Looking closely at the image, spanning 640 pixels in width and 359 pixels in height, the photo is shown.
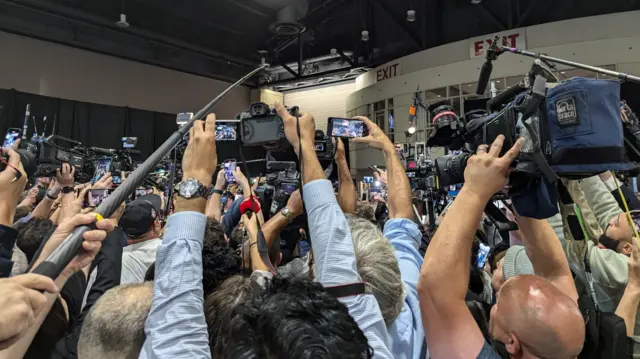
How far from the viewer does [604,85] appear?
1039 millimetres

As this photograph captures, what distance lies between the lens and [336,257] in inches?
39.0

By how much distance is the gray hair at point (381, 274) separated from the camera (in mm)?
1116

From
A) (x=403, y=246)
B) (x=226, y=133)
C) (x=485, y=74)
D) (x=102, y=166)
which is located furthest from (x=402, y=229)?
(x=102, y=166)

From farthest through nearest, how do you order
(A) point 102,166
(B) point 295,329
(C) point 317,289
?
(A) point 102,166
(C) point 317,289
(B) point 295,329

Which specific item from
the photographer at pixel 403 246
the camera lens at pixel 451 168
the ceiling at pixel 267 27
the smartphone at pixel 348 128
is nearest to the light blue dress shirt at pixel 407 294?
the photographer at pixel 403 246

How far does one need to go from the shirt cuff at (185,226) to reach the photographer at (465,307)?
0.52 metres

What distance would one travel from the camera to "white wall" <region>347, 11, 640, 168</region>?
9.30 m

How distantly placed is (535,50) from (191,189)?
10797 millimetres

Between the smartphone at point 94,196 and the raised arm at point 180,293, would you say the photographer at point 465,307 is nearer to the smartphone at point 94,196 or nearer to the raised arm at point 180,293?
the raised arm at point 180,293

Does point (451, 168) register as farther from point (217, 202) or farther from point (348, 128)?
point (217, 202)

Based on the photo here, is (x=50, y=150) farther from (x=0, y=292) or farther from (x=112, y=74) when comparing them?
(x=112, y=74)

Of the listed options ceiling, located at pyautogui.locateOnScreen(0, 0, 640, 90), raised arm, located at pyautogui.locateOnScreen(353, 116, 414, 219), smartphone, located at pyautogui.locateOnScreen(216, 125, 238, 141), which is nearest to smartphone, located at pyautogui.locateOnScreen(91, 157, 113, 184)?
smartphone, located at pyautogui.locateOnScreen(216, 125, 238, 141)

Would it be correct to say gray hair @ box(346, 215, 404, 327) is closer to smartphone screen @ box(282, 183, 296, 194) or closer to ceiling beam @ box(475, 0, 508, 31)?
smartphone screen @ box(282, 183, 296, 194)

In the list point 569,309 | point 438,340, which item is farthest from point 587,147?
point 438,340
